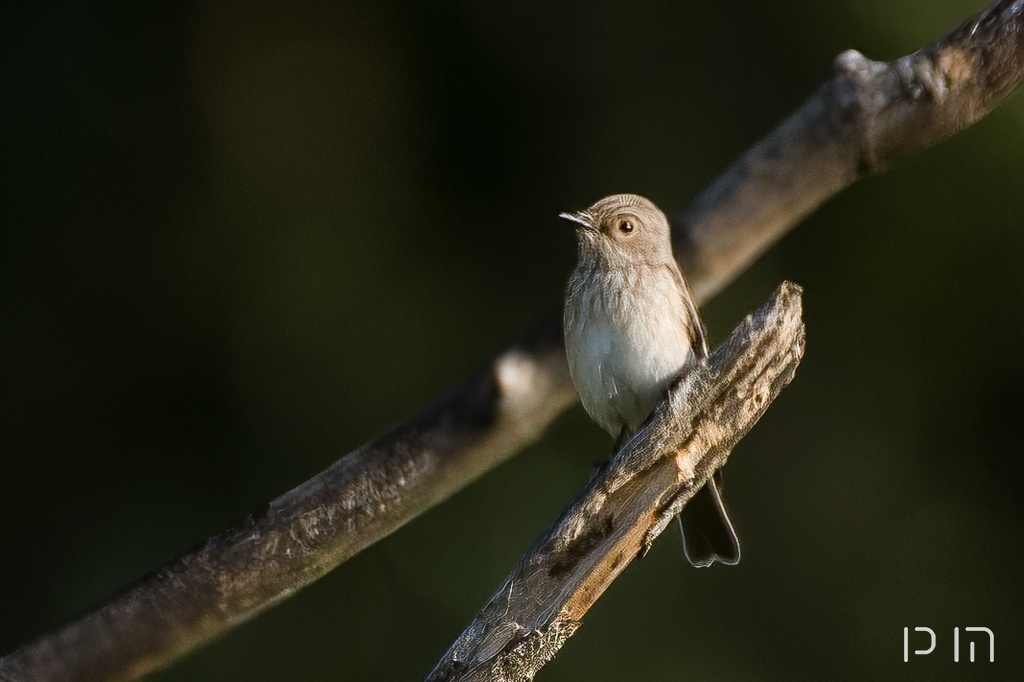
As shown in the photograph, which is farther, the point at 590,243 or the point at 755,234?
the point at 590,243

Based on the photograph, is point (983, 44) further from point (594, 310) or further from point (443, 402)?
→ point (443, 402)

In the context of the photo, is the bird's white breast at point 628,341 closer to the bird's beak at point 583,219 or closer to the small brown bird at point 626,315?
the small brown bird at point 626,315

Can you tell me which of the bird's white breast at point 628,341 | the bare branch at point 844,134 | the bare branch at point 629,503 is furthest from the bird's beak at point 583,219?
the bare branch at point 629,503

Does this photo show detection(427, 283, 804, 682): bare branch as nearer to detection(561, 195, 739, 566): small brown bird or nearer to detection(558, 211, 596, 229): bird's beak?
detection(561, 195, 739, 566): small brown bird

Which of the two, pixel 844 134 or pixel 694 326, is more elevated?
pixel 694 326

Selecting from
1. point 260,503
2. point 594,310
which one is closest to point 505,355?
point 594,310

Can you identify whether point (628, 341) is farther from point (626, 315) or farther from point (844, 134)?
point (844, 134)

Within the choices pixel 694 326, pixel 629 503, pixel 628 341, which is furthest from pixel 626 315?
pixel 629 503
